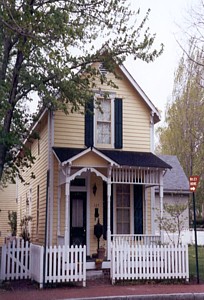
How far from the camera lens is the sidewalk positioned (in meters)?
10.9

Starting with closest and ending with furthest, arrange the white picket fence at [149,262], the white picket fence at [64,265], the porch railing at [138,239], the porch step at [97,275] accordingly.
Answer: the white picket fence at [64,265] < the white picket fence at [149,262] < the porch step at [97,275] < the porch railing at [138,239]

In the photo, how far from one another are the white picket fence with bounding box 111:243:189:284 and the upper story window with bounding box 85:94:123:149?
4.65 meters

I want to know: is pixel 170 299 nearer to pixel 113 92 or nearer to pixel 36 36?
pixel 36 36

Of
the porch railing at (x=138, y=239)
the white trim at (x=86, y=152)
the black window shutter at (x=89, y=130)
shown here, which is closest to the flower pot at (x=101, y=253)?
the porch railing at (x=138, y=239)

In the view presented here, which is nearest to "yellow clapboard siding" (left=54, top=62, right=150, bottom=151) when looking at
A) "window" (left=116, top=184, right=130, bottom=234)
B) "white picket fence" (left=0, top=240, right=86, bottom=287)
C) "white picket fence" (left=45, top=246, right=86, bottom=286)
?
"window" (left=116, top=184, right=130, bottom=234)

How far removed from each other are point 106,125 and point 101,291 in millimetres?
6945

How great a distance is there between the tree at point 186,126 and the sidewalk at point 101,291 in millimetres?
26873

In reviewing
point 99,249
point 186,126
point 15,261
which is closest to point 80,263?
point 15,261

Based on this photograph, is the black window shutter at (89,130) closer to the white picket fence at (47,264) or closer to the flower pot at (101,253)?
the flower pot at (101,253)

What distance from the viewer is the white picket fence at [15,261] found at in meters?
13.3

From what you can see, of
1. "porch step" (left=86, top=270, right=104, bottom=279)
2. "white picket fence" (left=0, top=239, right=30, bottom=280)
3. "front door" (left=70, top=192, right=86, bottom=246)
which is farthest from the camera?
"front door" (left=70, top=192, right=86, bottom=246)

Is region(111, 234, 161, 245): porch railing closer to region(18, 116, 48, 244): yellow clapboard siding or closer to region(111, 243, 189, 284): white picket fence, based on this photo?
region(111, 243, 189, 284): white picket fence

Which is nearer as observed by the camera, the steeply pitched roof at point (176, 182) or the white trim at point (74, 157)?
the white trim at point (74, 157)

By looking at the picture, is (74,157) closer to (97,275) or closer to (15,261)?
(15,261)
